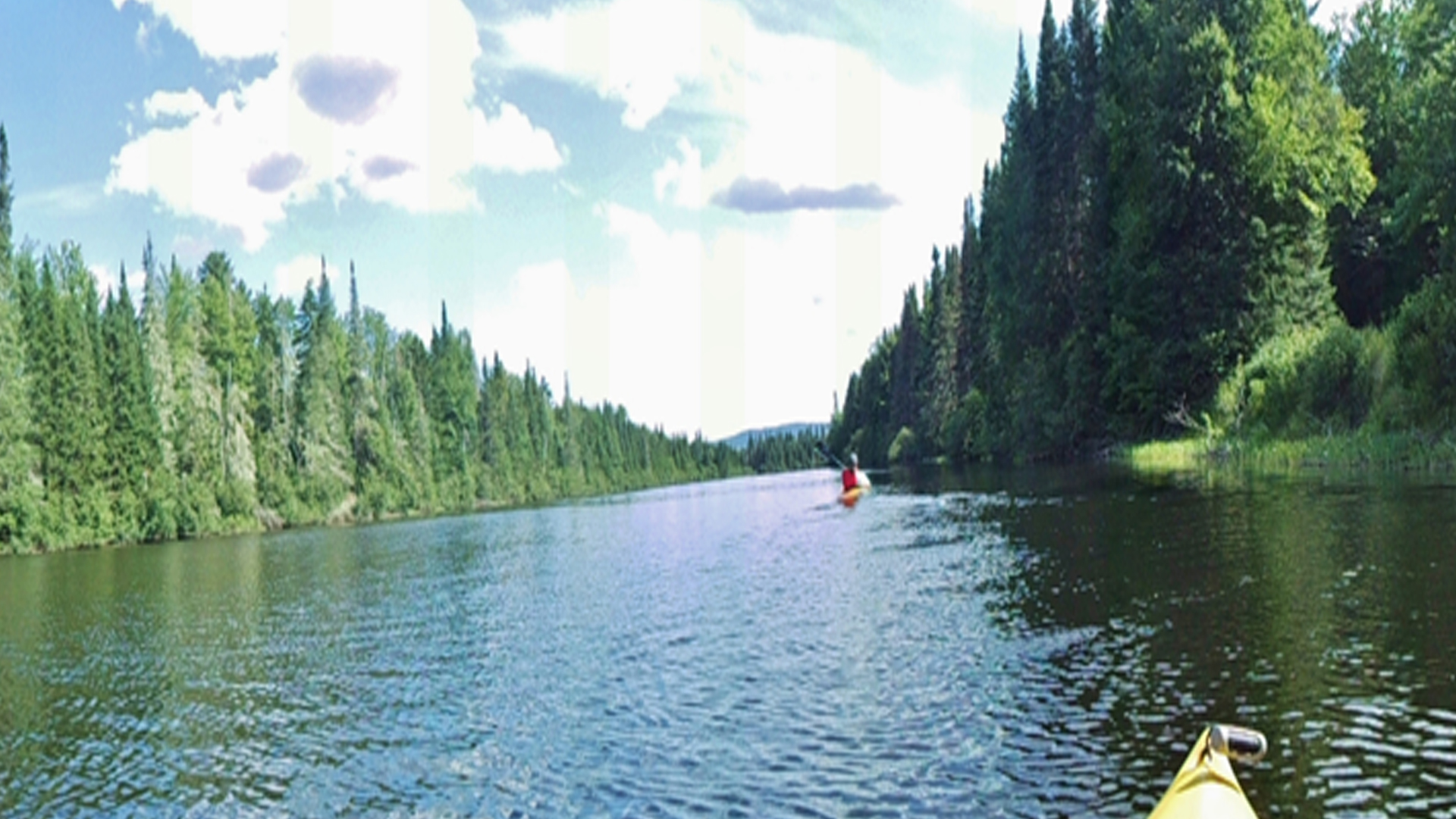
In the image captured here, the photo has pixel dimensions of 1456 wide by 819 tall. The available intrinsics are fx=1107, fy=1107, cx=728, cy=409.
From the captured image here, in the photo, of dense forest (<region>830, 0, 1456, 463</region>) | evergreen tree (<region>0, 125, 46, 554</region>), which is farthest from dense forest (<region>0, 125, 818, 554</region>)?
dense forest (<region>830, 0, 1456, 463</region>)

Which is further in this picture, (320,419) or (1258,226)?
(320,419)

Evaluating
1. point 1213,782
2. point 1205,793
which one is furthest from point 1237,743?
point 1205,793

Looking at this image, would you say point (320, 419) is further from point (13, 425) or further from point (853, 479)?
point (853, 479)

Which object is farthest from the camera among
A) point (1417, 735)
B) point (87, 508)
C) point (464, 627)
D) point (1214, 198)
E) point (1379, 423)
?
point (87, 508)

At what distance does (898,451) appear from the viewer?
14138cm

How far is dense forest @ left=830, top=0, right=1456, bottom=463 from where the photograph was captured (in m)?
39.3

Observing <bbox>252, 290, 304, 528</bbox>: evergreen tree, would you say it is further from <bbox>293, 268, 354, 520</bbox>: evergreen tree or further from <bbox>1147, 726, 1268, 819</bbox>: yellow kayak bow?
<bbox>1147, 726, 1268, 819</bbox>: yellow kayak bow

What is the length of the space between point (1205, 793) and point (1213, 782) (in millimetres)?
187

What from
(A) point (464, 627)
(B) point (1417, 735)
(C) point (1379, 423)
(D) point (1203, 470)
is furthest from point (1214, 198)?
(B) point (1417, 735)

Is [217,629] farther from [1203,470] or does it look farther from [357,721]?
[1203,470]

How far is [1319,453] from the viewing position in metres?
39.3

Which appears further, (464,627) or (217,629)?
(217,629)

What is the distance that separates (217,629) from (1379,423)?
1394 inches

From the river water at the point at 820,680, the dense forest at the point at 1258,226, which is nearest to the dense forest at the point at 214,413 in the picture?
the river water at the point at 820,680
